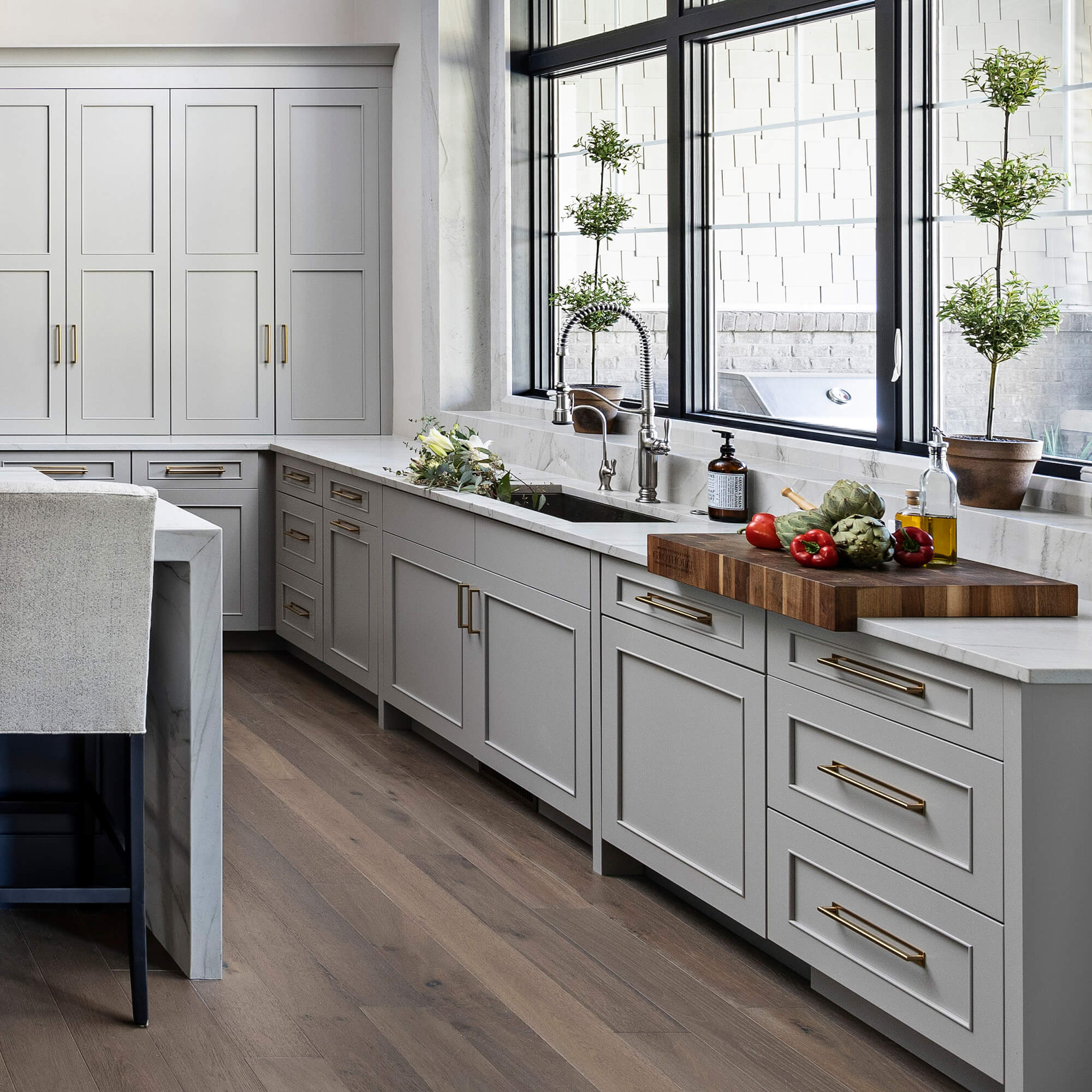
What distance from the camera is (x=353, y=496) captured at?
497 cm

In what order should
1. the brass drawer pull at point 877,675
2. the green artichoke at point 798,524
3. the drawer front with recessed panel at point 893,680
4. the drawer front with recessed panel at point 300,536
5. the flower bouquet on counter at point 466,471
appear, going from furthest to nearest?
the drawer front with recessed panel at point 300,536, the flower bouquet on counter at point 466,471, the green artichoke at point 798,524, the brass drawer pull at point 877,675, the drawer front with recessed panel at point 893,680

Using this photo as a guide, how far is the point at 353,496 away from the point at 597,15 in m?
1.92

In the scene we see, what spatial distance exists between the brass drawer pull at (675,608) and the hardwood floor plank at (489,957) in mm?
768

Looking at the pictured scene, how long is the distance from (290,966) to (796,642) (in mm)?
1195

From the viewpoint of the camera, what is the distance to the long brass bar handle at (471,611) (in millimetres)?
4004

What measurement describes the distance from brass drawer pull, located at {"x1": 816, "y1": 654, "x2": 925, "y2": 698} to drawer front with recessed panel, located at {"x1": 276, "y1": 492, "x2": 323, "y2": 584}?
3111 millimetres

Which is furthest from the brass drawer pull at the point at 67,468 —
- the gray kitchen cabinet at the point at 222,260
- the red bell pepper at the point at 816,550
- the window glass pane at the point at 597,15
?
the red bell pepper at the point at 816,550

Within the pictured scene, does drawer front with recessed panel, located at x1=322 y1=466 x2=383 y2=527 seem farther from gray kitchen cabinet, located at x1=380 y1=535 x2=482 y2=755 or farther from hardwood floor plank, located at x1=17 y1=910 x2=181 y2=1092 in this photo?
hardwood floor plank, located at x1=17 y1=910 x2=181 y2=1092

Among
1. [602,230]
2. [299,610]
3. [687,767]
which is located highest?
[602,230]

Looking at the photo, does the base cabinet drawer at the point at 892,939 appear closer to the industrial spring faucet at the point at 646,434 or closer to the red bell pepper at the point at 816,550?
the red bell pepper at the point at 816,550

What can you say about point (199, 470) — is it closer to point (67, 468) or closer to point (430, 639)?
point (67, 468)

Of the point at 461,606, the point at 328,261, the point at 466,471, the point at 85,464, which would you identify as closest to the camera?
the point at 461,606

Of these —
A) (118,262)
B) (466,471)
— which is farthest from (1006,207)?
(118,262)

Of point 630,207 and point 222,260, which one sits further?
point 222,260
